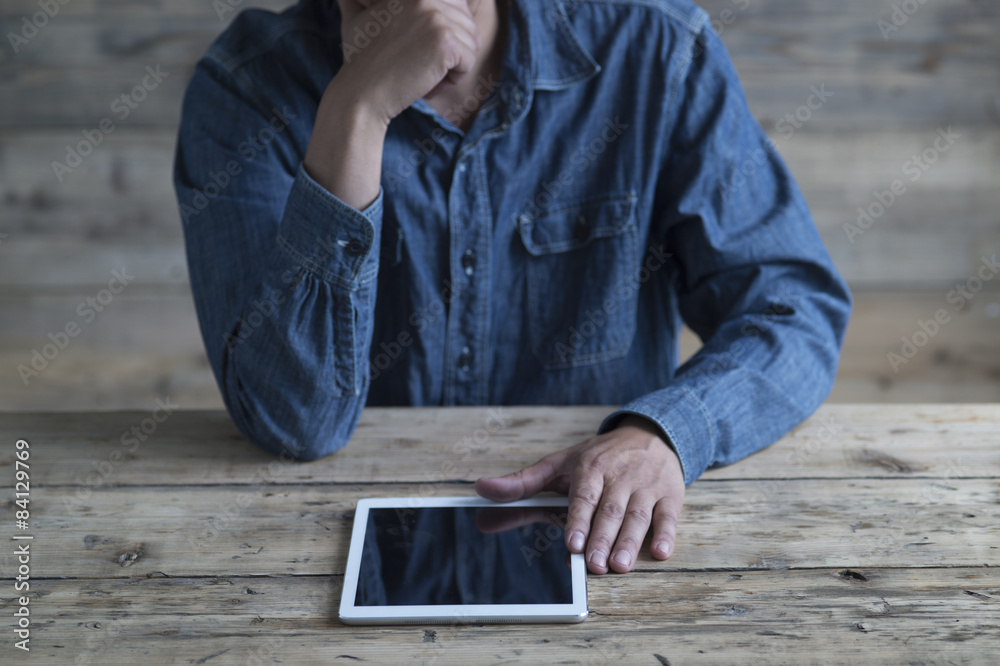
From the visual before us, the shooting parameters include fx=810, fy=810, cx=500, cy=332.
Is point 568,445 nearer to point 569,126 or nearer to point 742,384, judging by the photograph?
point 742,384

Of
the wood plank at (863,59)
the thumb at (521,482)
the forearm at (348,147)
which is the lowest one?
the wood plank at (863,59)

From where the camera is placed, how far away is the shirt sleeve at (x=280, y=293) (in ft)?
2.77

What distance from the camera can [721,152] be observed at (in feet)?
3.34

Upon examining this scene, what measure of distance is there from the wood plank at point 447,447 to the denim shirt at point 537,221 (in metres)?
0.05

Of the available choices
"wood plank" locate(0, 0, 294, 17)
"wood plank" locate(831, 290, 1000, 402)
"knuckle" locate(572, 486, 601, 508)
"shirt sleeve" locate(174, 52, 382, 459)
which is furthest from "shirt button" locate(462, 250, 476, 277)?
"wood plank" locate(831, 290, 1000, 402)

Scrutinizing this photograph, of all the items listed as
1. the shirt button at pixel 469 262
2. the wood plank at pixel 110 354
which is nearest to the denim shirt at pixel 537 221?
the shirt button at pixel 469 262

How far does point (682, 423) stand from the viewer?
80cm

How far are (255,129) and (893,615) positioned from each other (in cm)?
84

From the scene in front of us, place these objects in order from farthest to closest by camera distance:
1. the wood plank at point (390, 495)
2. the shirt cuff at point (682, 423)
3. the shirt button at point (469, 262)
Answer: the shirt button at point (469, 262) < the shirt cuff at point (682, 423) < the wood plank at point (390, 495)

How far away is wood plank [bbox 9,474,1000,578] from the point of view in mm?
670

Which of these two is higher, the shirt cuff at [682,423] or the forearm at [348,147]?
the forearm at [348,147]

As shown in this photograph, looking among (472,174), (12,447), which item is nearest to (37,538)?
(12,447)

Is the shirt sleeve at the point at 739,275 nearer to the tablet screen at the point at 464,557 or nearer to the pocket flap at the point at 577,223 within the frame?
the pocket flap at the point at 577,223

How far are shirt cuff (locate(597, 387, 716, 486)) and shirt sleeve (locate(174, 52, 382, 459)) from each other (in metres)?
0.29
